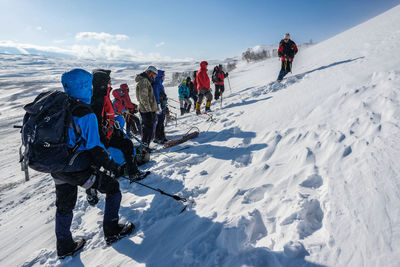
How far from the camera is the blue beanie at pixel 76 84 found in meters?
2.38

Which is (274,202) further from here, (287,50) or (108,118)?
(287,50)

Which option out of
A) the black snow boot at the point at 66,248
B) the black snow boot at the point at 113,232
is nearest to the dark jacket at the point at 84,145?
the black snow boot at the point at 113,232

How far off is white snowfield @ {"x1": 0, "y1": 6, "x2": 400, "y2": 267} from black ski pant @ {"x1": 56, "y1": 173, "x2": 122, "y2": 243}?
372 millimetres

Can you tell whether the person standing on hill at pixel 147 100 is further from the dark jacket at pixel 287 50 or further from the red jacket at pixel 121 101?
the dark jacket at pixel 287 50

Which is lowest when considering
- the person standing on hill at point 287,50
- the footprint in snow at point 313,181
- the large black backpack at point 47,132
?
the footprint in snow at point 313,181

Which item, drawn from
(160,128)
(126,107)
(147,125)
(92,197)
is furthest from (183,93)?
(92,197)

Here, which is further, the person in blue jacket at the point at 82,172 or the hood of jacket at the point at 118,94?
the hood of jacket at the point at 118,94

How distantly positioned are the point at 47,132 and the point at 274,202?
8.46ft

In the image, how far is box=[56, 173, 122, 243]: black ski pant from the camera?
2465 mm

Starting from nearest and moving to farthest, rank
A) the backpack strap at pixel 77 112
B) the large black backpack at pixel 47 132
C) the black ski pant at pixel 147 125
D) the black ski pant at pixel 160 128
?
the large black backpack at pixel 47 132
the backpack strap at pixel 77 112
the black ski pant at pixel 147 125
the black ski pant at pixel 160 128

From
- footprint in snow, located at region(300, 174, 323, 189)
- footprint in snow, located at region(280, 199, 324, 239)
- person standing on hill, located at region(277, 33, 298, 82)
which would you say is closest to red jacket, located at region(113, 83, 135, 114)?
person standing on hill, located at region(277, 33, 298, 82)

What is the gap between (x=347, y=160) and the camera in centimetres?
264

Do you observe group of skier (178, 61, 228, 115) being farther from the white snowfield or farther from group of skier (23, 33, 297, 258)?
group of skier (23, 33, 297, 258)

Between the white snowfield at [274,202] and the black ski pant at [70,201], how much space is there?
0.37m
